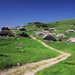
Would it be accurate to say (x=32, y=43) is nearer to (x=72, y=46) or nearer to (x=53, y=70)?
(x=72, y=46)

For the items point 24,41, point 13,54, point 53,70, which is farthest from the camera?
point 24,41

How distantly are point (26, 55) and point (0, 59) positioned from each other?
1050 centimetres

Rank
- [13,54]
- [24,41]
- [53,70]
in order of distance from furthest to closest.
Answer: [24,41]
[13,54]
[53,70]

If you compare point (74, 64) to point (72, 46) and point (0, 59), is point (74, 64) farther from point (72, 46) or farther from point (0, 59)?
point (72, 46)

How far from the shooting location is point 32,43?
106188 millimetres

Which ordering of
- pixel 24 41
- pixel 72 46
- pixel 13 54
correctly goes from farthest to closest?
pixel 24 41 → pixel 72 46 → pixel 13 54

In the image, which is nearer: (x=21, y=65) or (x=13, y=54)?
(x=21, y=65)

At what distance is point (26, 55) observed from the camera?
76.9 m

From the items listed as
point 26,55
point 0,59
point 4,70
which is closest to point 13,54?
point 26,55

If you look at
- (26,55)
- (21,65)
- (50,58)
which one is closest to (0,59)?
(21,65)

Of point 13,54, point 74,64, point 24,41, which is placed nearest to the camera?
point 74,64

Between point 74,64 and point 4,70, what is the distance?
16.5 m

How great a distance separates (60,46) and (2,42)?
2145 centimetres

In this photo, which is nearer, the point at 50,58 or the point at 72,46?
the point at 50,58
